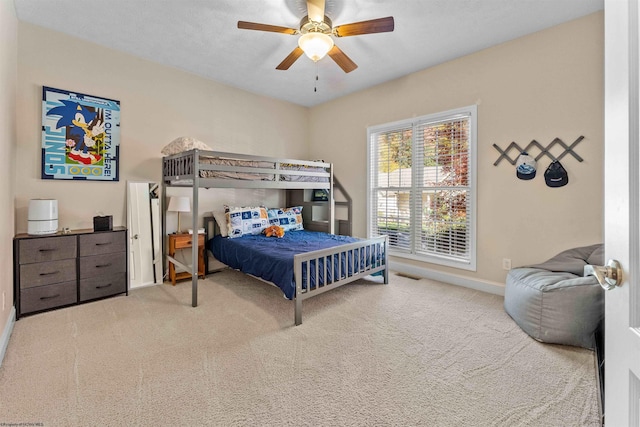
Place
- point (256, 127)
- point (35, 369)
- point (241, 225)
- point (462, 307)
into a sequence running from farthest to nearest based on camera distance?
1. point (256, 127)
2. point (241, 225)
3. point (462, 307)
4. point (35, 369)

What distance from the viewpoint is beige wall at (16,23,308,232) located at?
2.91 meters

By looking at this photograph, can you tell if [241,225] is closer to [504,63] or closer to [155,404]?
[155,404]

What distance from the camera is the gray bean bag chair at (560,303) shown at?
2.12 meters

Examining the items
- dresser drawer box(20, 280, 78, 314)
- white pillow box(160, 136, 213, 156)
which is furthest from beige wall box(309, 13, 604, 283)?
dresser drawer box(20, 280, 78, 314)

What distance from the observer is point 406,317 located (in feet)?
8.90

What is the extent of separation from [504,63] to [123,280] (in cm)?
485

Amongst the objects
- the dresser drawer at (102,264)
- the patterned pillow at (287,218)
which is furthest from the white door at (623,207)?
the patterned pillow at (287,218)

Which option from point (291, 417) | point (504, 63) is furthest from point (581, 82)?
point (291, 417)

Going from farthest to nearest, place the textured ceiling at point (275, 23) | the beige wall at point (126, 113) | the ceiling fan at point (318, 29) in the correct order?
the beige wall at point (126, 113) < the textured ceiling at point (275, 23) < the ceiling fan at point (318, 29)

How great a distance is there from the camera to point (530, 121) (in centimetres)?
302

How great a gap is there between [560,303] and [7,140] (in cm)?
456

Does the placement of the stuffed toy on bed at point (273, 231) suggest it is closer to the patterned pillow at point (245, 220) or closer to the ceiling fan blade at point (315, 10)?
the patterned pillow at point (245, 220)

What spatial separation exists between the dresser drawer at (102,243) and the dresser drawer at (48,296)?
336mm

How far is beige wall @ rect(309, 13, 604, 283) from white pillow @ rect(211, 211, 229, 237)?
9.48 ft
